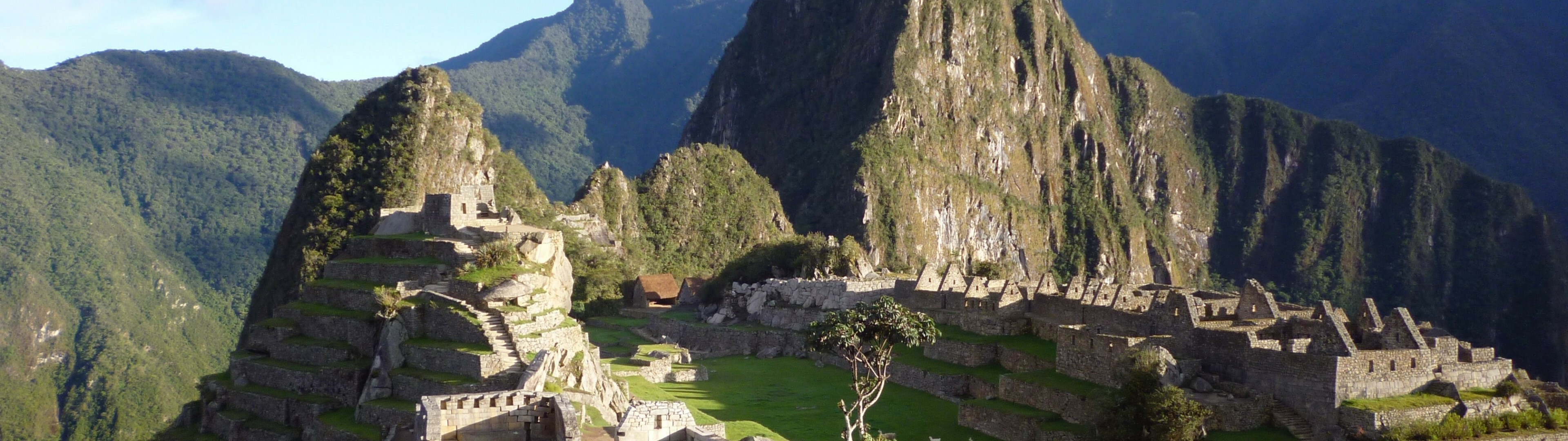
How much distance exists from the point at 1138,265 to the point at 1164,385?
15316cm

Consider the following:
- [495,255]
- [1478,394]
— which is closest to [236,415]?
[495,255]

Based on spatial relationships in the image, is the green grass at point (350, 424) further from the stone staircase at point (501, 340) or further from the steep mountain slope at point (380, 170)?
the steep mountain slope at point (380, 170)

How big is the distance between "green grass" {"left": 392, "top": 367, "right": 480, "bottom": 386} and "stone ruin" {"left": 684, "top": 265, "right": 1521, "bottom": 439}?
11.9 metres

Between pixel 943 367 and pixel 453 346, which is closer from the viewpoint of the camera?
pixel 453 346

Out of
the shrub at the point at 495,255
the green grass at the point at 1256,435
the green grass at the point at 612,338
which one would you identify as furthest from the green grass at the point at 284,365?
the green grass at the point at 1256,435

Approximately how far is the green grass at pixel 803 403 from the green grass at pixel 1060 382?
177 centimetres

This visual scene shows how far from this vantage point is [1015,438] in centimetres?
3061

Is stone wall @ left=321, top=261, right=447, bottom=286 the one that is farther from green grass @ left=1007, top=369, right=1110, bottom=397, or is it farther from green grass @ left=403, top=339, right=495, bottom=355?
green grass @ left=1007, top=369, right=1110, bottom=397

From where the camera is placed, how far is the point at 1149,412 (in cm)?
2673

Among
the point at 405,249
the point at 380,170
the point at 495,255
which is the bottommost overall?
the point at 495,255

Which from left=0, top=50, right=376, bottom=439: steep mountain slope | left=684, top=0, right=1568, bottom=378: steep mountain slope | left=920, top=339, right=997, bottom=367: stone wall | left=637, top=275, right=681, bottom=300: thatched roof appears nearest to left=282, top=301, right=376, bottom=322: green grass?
left=920, top=339, right=997, bottom=367: stone wall

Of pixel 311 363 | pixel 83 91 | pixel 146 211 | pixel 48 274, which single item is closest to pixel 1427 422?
pixel 311 363

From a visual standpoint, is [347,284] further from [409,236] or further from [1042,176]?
[1042,176]

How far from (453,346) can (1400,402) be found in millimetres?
19247
